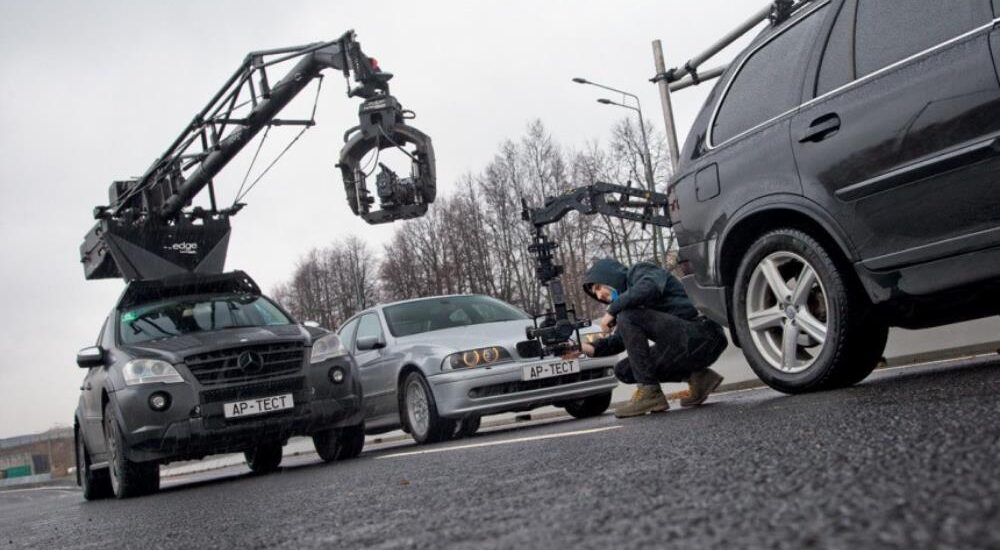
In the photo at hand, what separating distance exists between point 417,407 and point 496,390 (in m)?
0.89

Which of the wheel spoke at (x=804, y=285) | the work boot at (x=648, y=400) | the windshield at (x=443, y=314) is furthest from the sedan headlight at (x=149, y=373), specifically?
the wheel spoke at (x=804, y=285)

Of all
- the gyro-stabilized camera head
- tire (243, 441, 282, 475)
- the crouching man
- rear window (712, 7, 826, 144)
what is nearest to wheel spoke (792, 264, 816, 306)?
rear window (712, 7, 826, 144)

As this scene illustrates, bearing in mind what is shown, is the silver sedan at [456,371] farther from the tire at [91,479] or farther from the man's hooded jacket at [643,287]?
the tire at [91,479]

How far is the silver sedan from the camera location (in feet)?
28.6

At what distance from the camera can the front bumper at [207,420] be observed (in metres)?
7.09

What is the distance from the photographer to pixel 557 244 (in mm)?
12570

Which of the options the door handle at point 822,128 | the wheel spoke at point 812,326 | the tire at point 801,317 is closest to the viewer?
the door handle at point 822,128

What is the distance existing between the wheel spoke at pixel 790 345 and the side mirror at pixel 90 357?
203 inches

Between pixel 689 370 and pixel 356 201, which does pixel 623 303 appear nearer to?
pixel 689 370

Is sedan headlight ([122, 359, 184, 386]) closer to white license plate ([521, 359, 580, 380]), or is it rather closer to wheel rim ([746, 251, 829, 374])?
white license plate ([521, 359, 580, 380])

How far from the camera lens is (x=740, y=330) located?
554 centimetres

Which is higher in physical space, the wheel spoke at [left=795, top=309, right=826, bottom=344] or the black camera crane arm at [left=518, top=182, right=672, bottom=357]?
the black camera crane arm at [left=518, top=182, right=672, bottom=357]

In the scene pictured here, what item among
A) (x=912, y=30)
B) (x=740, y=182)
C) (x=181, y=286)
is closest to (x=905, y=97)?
(x=912, y=30)

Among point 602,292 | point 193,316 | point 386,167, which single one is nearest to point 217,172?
point 386,167
